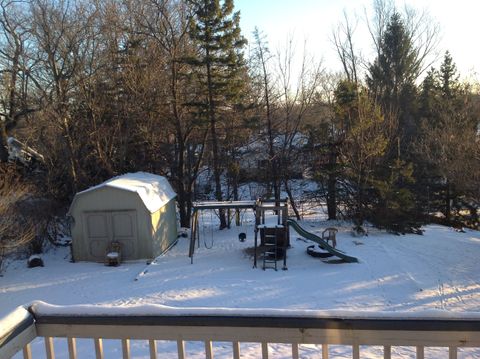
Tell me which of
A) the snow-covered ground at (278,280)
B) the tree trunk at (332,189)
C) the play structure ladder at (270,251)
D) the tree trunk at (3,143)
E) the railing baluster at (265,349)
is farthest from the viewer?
the tree trunk at (3,143)

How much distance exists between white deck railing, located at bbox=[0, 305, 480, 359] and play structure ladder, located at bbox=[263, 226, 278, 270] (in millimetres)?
10792

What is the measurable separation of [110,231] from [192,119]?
22.3 feet

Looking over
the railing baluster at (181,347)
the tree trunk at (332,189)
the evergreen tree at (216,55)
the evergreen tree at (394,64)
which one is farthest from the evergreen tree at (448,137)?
the railing baluster at (181,347)

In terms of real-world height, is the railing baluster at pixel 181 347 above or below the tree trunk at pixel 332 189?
above

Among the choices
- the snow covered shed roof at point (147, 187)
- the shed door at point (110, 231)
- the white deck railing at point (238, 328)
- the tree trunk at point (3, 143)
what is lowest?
the shed door at point (110, 231)

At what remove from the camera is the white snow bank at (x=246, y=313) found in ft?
6.40

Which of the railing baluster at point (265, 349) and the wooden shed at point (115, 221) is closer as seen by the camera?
the railing baluster at point (265, 349)

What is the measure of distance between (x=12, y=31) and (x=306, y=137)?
53.8ft

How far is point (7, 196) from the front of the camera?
13352 mm

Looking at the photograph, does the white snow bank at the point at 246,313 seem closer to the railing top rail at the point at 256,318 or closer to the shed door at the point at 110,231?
the railing top rail at the point at 256,318

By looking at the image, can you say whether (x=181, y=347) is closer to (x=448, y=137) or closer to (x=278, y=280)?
(x=278, y=280)

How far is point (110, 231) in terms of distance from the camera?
14.4m

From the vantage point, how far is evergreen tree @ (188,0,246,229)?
17.8 meters

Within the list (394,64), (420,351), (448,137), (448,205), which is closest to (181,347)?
(420,351)
